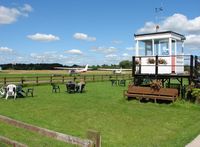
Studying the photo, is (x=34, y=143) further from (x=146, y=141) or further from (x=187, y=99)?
(x=187, y=99)

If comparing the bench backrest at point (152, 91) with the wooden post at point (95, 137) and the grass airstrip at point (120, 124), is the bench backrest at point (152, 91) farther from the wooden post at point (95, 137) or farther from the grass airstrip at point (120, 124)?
the wooden post at point (95, 137)

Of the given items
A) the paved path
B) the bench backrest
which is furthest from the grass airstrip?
the bench backrest

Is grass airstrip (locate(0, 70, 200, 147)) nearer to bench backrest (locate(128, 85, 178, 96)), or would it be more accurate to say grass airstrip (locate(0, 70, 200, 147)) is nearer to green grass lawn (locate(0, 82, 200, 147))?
green grass lawn (locate(0, 82, 200, 147))

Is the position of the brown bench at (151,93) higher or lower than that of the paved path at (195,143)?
higher

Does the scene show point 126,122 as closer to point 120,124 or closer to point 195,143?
point 120,124

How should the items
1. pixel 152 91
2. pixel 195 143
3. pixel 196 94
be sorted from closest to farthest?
pixel 195 143 < pixel 196 94 < pixel 152 91

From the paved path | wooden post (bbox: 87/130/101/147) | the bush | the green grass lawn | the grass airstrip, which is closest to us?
wooden post (bbox: 87/130/101/147)

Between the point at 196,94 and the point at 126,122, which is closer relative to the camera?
the point at 126,122

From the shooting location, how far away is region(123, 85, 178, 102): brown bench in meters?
14.6

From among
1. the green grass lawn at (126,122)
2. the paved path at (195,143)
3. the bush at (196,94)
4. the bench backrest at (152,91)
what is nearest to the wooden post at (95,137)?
the green grass lawn at (126,122)

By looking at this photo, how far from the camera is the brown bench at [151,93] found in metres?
14.6

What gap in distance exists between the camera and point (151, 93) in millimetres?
15289

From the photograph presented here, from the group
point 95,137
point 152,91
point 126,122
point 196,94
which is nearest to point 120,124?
point 126,122

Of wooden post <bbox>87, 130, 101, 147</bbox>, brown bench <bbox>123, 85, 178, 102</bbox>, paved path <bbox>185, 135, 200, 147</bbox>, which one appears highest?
wooden post <bbox>87, 130, 101, 147</bbox>
